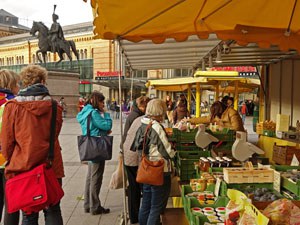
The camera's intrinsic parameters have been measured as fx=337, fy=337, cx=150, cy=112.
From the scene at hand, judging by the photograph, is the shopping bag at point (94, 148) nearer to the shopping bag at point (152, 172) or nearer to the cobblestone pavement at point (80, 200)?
the cobblestone pavement at point (80, 200)

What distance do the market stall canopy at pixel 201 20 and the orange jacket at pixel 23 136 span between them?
96 centimetres

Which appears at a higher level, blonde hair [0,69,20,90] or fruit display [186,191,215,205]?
blonde hair [0,69,20,90]

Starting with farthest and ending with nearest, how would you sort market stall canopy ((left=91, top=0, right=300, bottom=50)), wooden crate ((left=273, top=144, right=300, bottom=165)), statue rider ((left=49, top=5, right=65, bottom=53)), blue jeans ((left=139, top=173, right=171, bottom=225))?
statue rider ((left=49, top=5, right=65, bottom=53)), wooden crate ((left=273, top=144, right=300, bottom=165)), blue jeans ((left=139, top=173, right=171, bottom=225)), market stall canopy ((left=91, top=0, right=300, bottom=50))

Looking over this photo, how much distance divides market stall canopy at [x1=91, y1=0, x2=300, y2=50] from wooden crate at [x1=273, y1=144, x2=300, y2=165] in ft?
9.01

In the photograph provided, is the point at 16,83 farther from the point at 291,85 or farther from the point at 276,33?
the point at 291,85

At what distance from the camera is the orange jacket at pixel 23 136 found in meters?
2.88

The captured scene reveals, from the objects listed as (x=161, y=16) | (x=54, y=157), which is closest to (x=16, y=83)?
(x=54, y=157)

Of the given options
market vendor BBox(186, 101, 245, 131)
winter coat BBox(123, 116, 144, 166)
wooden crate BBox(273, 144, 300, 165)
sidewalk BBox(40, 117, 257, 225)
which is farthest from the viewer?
market vendor BBox(186, 101, 245, 131)

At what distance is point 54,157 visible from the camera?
3.07 meters

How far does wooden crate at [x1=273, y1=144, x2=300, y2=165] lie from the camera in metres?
5.78

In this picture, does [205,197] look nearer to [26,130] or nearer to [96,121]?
[26,130]

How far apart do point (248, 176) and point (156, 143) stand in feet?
3.43

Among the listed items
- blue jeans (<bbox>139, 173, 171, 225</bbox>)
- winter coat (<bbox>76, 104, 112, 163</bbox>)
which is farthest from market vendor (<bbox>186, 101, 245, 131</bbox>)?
blue jeans (<bbox>139, 173, 171, 225</bbox>)

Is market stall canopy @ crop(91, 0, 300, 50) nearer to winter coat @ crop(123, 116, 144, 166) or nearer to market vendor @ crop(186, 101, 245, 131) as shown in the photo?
winter coat @ crop(123, 116, 144, 166)
